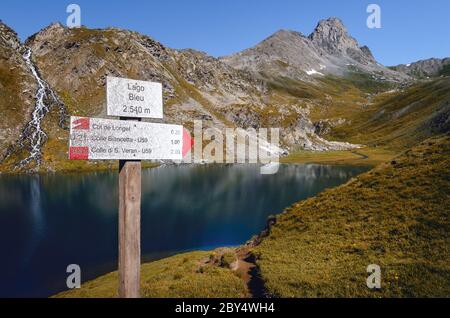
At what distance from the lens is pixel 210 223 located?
69.9 m

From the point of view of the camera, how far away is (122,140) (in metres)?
10.5

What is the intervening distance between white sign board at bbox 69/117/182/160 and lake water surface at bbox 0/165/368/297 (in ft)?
115

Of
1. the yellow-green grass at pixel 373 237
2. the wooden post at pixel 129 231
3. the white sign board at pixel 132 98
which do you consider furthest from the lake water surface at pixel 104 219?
the white sign board at pixel 132 98

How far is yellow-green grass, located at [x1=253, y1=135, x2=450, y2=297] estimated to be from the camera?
18.8m

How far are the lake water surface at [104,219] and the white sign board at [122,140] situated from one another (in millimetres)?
35091

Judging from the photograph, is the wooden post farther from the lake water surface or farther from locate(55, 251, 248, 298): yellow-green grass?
the lake water surface

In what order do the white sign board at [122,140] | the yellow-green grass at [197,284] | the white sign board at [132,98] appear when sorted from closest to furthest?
1. the white sign board at [122,140]
2. the white sign board at [132,98]
3. the yellow-green grass at [197,284]

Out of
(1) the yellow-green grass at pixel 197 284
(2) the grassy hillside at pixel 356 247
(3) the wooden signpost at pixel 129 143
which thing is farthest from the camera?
(1) the yellow-green grass at pixel 197 284

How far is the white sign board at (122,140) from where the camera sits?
9.87 meters

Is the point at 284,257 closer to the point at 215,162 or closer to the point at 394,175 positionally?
the point at 394,175

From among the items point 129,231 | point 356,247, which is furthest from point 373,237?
point 129,231

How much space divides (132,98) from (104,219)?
6622 cm

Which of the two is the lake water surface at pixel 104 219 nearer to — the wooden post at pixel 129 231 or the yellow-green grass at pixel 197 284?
the yellow-green grass at pixel 197 284

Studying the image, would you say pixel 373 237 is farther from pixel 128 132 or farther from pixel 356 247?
pixel 128 132
